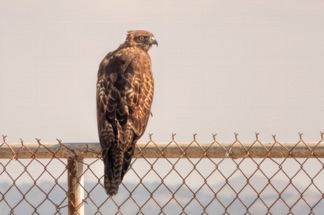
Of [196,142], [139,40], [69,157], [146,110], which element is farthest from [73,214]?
[139,40]

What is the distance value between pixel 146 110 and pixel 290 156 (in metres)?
2.07

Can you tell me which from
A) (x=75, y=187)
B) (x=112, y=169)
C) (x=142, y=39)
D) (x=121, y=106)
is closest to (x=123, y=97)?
(x=121, y=106)

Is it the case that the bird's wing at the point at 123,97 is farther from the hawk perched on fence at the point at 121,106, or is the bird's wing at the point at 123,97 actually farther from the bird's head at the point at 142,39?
the bird's head at the point at 142,39

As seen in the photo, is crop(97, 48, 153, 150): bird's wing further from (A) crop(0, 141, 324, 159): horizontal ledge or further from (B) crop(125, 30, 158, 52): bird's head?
(B) crop(125, 30, 158, 52): bird's head

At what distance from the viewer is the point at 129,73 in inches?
331

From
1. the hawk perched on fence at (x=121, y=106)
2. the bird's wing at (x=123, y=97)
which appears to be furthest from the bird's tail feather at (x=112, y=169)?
the bird's wing at (x=123, y=97)

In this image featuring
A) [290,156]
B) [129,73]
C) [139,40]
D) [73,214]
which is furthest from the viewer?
[139,40]

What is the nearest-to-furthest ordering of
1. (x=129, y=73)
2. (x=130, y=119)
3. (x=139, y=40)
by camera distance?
(x=130, y=119) < (x=129, y=73) < (x=139, y=40)

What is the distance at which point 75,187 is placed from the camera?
6.80 m

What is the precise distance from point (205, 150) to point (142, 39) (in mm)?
3980

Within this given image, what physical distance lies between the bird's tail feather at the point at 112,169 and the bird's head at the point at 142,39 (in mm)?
2997

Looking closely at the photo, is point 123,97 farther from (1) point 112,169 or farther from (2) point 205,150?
(2) point 205,150

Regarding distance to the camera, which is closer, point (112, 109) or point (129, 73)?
point (112, 109)

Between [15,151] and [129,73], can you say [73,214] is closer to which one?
[15,151]
